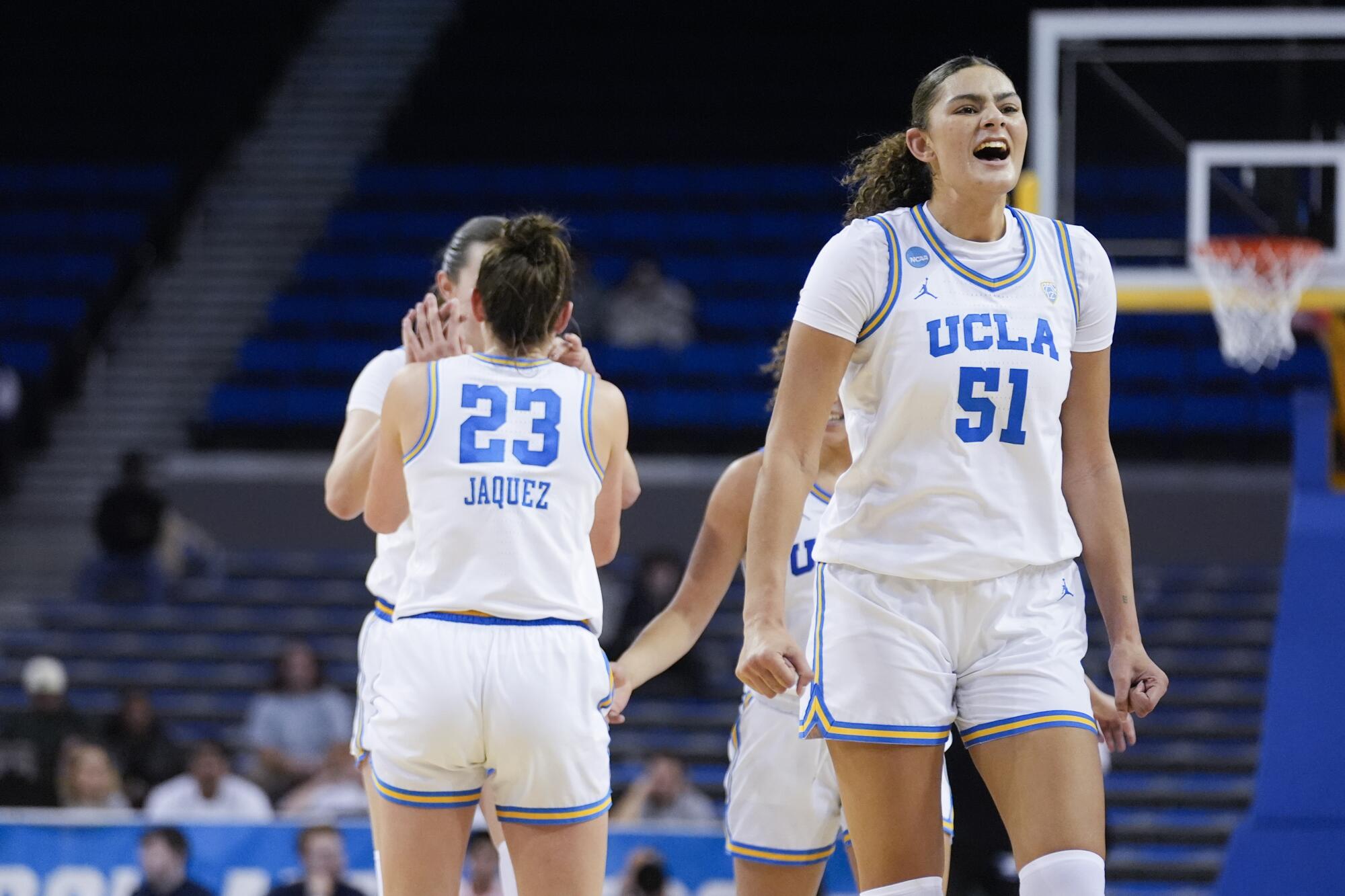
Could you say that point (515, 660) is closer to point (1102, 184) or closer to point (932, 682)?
point (932, 682)

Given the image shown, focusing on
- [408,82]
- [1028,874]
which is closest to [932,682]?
[1028,874]

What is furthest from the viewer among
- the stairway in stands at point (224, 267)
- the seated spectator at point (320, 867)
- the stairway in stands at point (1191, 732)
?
the stairway in stands at point (224, 267)

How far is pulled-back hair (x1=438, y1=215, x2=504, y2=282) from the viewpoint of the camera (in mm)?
4402

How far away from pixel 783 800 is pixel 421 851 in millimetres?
1053

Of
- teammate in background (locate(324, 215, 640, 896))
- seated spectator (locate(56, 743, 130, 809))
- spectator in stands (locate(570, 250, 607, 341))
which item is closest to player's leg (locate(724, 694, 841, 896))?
teammate in background (locate(324, 215, 640, 896))

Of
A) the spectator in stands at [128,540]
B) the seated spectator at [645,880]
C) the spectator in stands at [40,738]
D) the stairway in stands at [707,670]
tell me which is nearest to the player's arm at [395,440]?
the seated spectator at [645,880]

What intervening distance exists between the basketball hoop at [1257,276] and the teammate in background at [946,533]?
4476 millimetres

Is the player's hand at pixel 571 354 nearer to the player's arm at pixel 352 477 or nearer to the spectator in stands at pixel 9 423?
the player's arm at pixel 352 477

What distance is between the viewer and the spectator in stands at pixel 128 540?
Result: 1266 cm

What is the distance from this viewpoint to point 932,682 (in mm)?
3299

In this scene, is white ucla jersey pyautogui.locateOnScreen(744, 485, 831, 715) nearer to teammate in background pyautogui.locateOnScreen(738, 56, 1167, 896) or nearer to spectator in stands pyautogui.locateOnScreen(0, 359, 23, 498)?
teammate in background pyautogui.locateOnScreen(738, 56, 1167, 896)

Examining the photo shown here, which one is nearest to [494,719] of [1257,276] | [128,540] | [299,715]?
[1257,276]

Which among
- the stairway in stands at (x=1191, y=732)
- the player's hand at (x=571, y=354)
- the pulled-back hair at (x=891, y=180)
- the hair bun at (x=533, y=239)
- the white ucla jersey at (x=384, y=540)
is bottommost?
the stairway in stands at (x=1191, y=732)

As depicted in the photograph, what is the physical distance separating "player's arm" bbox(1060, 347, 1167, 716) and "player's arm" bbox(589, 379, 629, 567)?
0.93 m
